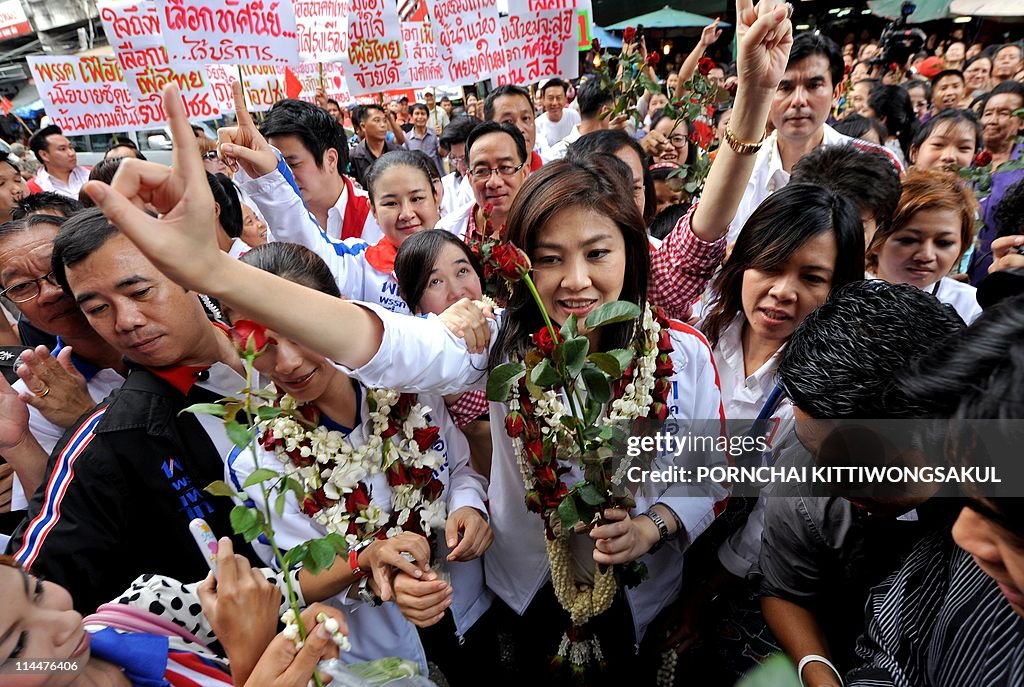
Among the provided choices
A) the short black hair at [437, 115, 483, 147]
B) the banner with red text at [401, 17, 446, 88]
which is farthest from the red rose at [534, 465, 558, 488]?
the short black hair at [437, 115, 483, 147]

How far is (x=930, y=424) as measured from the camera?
0.94m

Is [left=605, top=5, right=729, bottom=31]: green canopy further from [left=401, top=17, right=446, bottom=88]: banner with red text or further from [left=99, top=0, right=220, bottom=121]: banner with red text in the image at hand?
[left=99, top=0, right=220, bottom=121]: banner with red text

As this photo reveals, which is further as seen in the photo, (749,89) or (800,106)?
(800,106)

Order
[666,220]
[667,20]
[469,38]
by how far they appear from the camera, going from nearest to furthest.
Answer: [666,220] < [469,38] < [667,20]

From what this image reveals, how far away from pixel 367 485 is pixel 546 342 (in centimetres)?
83

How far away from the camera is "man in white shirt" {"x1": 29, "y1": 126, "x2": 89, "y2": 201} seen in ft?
19.8

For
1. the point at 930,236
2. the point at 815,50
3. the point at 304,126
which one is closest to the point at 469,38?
the point at 304,126

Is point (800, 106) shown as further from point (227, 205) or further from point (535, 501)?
point (227, 205)

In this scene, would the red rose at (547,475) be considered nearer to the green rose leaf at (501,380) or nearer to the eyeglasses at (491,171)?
the green rose leaf at (501,380)

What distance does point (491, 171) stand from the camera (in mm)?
3338

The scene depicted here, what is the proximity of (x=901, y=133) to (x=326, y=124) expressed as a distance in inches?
228

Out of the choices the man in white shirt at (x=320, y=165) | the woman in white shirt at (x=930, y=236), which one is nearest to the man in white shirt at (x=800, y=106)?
the woman in white shirt at (x=930, y=236)

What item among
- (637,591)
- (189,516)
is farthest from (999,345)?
(189,516)

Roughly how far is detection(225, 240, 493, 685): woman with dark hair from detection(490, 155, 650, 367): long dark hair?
1.37 feet
